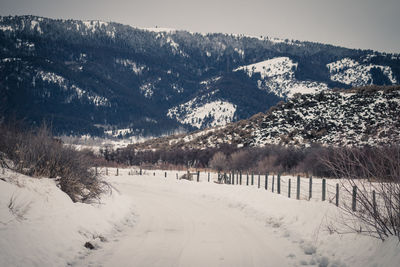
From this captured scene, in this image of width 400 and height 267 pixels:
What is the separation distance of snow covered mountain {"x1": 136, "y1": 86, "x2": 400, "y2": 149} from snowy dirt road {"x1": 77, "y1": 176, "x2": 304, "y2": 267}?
4384cm

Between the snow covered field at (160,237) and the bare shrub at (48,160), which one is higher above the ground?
the bare shrub at (48,160)

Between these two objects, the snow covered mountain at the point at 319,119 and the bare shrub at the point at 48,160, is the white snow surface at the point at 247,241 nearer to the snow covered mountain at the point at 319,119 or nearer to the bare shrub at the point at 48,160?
the bare shrub at the point at 48,160

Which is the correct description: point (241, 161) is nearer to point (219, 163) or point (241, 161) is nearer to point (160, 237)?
point (219, 163)

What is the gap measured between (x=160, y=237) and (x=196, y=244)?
51.6 inches

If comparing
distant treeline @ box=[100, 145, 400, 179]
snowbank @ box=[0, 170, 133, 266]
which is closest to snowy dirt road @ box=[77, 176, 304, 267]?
snowbank @ box=[0, 170, 133, 266]

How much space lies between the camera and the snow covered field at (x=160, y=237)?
7.29m

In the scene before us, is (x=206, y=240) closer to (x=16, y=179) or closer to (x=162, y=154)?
(x=16, y=179)

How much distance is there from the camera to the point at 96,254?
27.7 feet

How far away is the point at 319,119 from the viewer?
6756 cm

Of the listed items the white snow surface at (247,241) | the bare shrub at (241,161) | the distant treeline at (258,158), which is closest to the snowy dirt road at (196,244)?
the white snow surface at (247,241)

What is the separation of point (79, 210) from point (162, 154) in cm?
7486

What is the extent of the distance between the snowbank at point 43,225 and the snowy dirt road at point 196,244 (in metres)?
0.55

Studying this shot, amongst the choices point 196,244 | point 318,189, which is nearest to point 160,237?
point 196,244

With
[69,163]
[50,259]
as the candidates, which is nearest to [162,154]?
[69,163]
